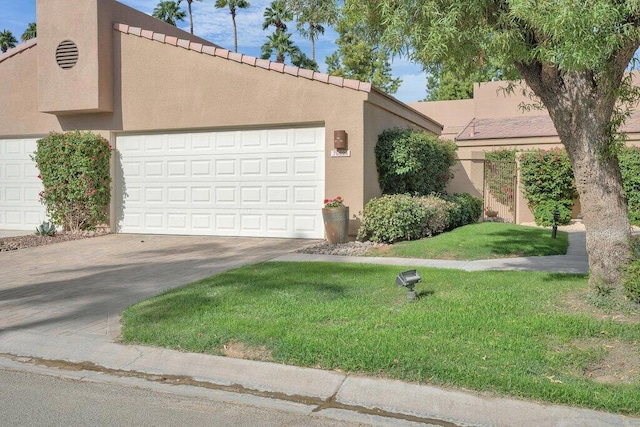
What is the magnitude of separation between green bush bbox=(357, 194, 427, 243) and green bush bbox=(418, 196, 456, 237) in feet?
0.65

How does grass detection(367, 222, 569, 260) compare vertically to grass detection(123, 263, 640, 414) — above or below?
above

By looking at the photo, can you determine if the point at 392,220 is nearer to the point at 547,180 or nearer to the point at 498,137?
the point at 547,180

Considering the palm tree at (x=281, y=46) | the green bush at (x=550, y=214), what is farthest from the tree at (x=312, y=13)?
the palm tree at (x=281, y=46)

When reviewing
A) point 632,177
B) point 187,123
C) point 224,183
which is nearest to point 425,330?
point 224,183

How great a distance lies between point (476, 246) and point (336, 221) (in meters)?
2.76

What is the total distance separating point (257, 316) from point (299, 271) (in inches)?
98.2

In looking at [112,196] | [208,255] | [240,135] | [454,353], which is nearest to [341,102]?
[240,135]

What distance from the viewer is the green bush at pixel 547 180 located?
1720 cm

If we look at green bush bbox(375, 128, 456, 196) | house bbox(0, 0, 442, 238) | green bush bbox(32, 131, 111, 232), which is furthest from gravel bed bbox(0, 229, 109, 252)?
green bush bbox(375, 128, 456, 196)

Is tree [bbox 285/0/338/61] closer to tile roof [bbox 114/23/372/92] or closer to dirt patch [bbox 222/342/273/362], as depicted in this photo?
tile roof [bbox 114/23/372/92]

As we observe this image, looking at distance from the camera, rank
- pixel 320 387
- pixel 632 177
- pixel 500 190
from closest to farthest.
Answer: pixel 320 387, pixel 632 177, pixel 500 190

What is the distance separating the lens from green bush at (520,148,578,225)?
17203 mm

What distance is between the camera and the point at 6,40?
126ft

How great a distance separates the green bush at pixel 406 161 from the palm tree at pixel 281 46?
869 inches
